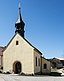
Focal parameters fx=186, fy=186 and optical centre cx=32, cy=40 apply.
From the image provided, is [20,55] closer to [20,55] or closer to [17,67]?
[20,55]

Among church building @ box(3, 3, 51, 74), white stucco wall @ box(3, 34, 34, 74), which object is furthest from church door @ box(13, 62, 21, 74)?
white stucco wall @ box(3, 34, 34, 74)

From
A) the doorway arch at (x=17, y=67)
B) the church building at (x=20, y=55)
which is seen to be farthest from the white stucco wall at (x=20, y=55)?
the doorway arch at (x=17, y=67)

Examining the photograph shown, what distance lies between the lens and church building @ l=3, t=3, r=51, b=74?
107 feet

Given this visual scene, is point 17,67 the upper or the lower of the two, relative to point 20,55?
lower

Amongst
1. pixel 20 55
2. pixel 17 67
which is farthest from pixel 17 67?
pixel 20 55

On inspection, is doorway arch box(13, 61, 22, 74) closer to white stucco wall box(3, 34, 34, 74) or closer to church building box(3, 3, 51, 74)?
church building box(3, 3, 51, 74)

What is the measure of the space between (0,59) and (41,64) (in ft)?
30.6

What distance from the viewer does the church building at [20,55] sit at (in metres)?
32.7

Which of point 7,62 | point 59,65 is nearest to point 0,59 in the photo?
point 7,62

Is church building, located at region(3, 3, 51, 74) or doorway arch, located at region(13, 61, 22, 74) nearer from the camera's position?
church building, located at region(3, 3, 51, 74)

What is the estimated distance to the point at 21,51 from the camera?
3359cm

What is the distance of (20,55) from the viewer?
33.7 metres

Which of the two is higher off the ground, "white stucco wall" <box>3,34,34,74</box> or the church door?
"white stucco wall" <box>3,34,34,74</box>

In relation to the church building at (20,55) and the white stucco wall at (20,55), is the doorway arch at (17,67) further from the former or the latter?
the white stucco wall at (20,55)
